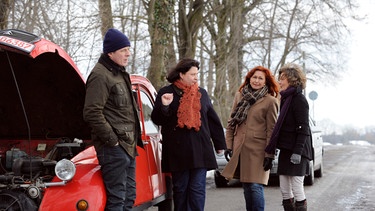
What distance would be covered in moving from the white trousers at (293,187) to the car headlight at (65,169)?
8.67 ft

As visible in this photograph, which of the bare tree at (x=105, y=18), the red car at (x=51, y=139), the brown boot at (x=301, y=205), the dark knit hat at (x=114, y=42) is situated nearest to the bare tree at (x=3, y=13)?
the bare tree at (x=105, y=18)

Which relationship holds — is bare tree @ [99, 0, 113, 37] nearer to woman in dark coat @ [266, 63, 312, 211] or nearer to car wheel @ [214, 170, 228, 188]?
car wheel @ [214, 170, 228, 188]

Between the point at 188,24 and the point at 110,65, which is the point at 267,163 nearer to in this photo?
the point at 110,65

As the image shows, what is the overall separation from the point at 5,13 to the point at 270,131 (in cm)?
801

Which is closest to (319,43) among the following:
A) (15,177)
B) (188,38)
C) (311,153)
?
(188,38)

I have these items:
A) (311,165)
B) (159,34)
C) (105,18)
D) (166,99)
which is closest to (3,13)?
(105,18)

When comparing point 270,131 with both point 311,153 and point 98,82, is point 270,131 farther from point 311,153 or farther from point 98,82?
point 98,82

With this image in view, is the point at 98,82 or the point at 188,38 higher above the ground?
the point at 188,38

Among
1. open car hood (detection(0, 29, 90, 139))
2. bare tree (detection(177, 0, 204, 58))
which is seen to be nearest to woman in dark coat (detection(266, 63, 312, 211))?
open car hood (detection(0, 29, 90, 139))

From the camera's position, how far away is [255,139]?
21.6 ft

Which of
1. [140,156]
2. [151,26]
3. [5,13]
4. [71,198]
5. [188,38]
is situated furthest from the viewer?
[188,38]

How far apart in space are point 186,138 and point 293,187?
1371mm

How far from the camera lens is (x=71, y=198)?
489 cm

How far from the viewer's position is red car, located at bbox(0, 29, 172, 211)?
491 cm
